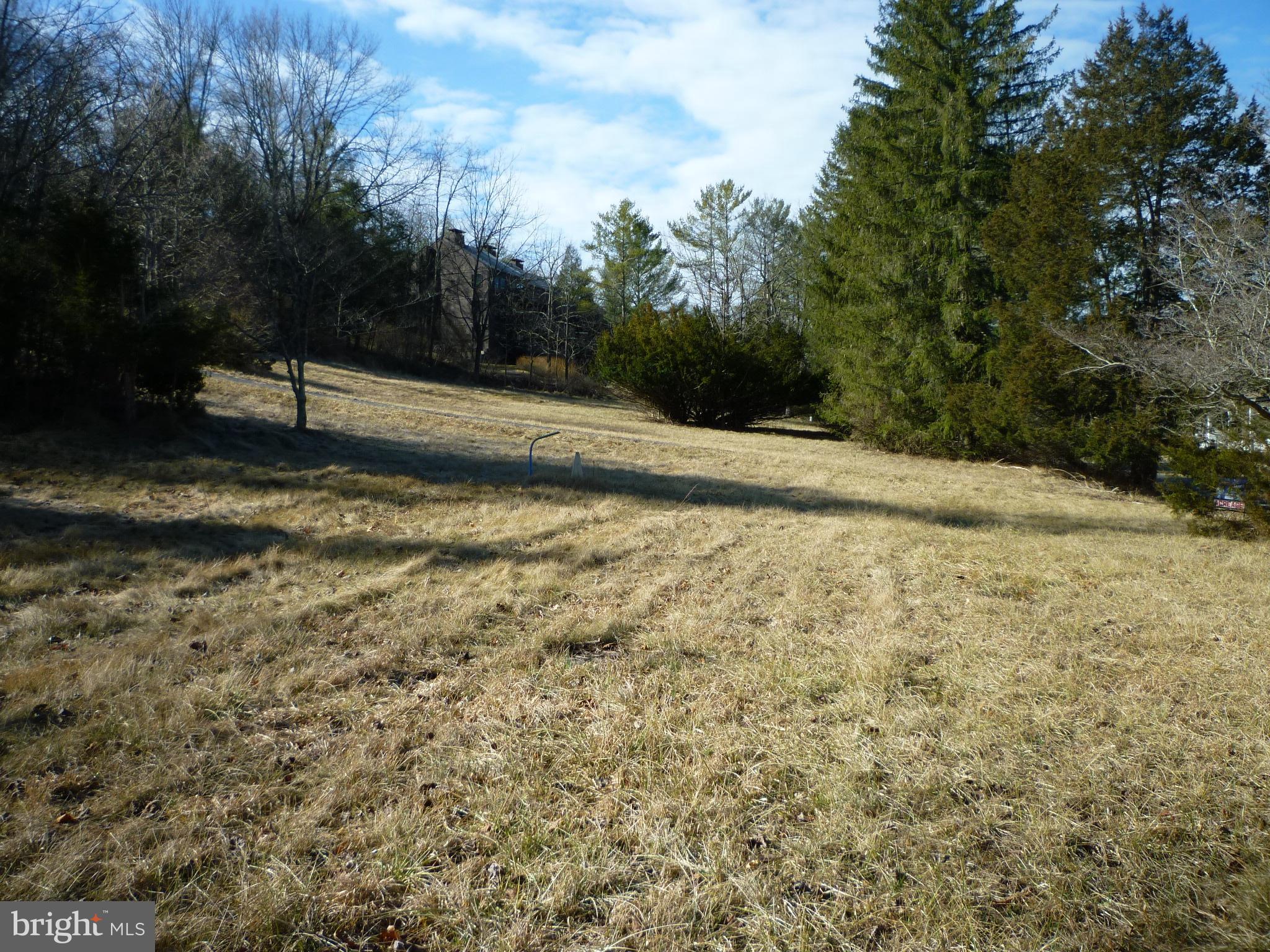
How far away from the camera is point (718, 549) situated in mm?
7715

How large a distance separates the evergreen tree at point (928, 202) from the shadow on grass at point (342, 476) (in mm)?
8063

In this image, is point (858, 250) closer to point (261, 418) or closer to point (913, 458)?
point (913, 458)

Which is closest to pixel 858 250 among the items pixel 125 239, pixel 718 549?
pixel 718 549

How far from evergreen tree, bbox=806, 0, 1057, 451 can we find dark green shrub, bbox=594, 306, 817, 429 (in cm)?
393

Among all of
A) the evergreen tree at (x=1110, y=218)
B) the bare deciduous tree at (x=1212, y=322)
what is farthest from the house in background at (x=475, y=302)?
the bare deciduous tree at (x=1212, y=322)

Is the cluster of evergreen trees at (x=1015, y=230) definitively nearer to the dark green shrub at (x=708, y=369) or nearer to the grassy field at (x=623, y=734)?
the dark green shrub at (x=708, y=369)

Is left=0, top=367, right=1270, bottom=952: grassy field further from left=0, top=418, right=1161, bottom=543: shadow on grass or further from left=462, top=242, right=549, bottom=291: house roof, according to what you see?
left=462, top=242, right=549, bottom=291: house roof

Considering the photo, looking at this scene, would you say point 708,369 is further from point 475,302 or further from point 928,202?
point 475,302

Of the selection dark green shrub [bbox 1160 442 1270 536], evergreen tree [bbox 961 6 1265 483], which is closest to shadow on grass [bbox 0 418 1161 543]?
dark green shrub [bbox 1160 442 1270 536]

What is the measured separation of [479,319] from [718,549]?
109 feet

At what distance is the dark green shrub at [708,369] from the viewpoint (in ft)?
77.0

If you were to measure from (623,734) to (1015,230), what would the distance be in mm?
15349

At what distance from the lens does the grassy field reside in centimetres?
252

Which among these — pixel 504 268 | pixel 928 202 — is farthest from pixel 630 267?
pixel 928 202
